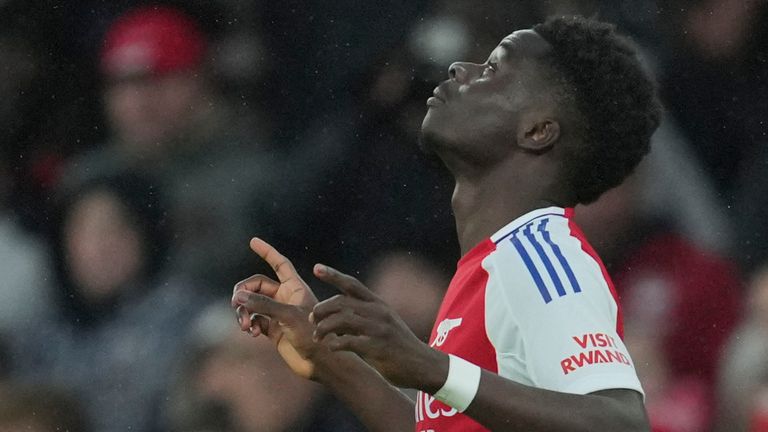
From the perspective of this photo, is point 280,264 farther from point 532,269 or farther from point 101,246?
point 101,246

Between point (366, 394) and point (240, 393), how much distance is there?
1.35 meters

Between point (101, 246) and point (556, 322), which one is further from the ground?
point (101, 246)

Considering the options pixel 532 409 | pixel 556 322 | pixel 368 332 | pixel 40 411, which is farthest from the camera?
pixel 40 411

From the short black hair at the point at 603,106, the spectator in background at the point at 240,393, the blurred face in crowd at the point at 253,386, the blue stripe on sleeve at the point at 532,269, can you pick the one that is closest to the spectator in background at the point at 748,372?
the spectator in background at the point at 240,393

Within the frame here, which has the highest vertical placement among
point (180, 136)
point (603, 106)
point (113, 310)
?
point (180, 136)

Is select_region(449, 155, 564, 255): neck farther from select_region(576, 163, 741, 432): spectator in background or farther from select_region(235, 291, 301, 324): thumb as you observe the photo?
select_region(576, 163, 741, 432): spectator in background

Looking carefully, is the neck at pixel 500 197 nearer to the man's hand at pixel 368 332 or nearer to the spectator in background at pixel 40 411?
the man's hand at pixel 368 332

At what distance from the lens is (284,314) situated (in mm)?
2145

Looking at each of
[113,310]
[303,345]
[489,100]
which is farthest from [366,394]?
[113,310]

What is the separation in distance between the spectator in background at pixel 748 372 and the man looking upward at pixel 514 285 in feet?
4.79

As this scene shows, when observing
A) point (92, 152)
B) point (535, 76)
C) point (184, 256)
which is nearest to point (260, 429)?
point (184, 256)

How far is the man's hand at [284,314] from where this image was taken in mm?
2148

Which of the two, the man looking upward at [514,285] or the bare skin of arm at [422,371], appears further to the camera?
the man looking upward at [514,285]

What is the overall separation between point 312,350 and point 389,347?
0.67 meters
